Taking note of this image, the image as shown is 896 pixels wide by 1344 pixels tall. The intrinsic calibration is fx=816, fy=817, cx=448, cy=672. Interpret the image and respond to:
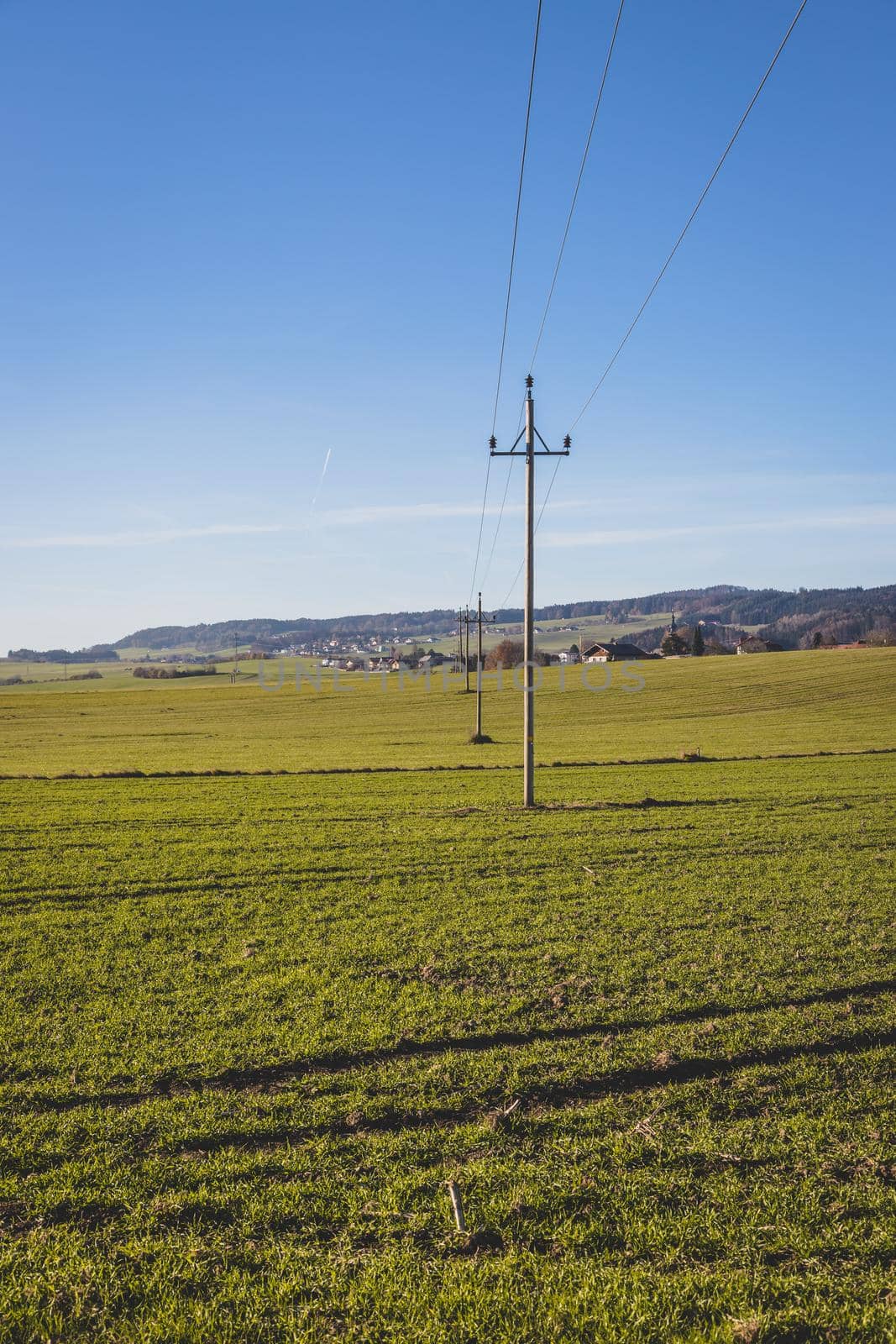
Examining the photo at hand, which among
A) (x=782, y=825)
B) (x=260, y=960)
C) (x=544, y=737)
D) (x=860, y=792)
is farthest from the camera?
(x=544, y=737)

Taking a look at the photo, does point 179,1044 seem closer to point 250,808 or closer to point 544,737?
point 250,808

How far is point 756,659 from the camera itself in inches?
3930

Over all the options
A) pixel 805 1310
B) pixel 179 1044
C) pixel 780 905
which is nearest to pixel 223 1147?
pixel 179 1044

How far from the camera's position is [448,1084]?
24.6 ft

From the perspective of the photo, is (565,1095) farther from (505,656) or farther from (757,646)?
(757,646)

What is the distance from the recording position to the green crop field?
4988 millimetres

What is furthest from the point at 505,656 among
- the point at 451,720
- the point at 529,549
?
the point at 529,549

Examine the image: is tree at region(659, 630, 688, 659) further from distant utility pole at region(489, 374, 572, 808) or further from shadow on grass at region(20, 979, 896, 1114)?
shadow on grass at region(20, 979, 896, 1114)

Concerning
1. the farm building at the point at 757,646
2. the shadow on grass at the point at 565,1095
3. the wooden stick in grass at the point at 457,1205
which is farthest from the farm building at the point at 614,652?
the wooden stick in grass at the point at 457,1205

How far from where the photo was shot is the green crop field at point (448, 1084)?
4.99 meters

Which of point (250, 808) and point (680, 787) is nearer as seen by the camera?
point (250, 808)

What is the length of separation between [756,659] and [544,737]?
2165 inches

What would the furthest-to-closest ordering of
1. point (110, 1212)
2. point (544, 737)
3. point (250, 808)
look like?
point (544, 737) → point (250, 808) → point (110, 1212)

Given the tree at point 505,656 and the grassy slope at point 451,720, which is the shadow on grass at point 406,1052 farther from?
the tree at point 505,656
